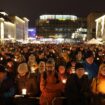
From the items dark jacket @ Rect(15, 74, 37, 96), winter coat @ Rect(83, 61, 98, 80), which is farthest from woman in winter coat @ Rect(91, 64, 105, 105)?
winter coat @ Rect(83, 61, 98, 80)

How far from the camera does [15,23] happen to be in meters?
163

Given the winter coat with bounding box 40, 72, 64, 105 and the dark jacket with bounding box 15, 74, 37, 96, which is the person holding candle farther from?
the winter coat with bounding box 40, 72, 64, 105

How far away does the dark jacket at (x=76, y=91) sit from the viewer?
9.01 m

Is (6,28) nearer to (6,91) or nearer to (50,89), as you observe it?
(50,89)

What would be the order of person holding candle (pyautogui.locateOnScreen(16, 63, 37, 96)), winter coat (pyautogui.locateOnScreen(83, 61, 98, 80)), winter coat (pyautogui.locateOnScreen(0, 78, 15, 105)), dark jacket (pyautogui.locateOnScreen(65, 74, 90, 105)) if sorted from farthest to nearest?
winter coat (pyautogui.locateOnScreen(83, 61, 98, 80)), person holding candle (pyautogui.locateOnScreen(16, 63, 37, 96)), dark jacket (pyautogui.locateOnScreen(65, 74, 90, 105)), winter coat (pyautogui.locateOnScreen(0, 78, 15, 105))

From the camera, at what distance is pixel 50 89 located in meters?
9.26

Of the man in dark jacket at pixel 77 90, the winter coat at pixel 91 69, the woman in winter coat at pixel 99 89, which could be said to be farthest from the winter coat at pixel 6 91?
the winter coat at pixel 91 69

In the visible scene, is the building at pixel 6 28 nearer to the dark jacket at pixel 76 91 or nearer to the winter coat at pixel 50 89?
the winter coat at pixel 50 89

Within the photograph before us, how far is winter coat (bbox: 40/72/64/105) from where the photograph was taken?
9.23 m

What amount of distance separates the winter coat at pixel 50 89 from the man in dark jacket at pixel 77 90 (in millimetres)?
245

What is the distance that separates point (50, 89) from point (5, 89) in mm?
942

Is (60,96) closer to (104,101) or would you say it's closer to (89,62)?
(104,101)

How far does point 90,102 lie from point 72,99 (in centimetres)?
36

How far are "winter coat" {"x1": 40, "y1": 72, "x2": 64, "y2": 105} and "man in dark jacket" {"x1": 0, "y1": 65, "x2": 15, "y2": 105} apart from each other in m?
0.65
